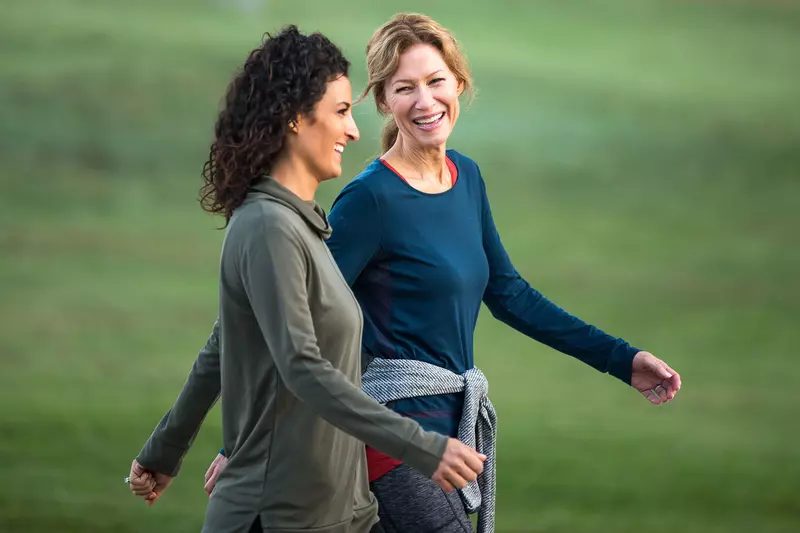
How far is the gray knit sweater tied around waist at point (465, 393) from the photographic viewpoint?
2088 mm

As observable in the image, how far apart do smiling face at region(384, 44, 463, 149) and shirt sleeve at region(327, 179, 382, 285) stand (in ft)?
0.51

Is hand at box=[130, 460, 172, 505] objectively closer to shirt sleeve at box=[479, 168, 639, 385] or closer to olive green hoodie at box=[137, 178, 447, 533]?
olive green hoodie at box=[137, 178, 447, 533]

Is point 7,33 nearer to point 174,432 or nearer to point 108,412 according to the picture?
point 108,412

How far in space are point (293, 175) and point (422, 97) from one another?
0.49 m

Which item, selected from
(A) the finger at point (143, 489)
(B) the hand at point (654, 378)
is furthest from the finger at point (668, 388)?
(A) the finger at point (143, 489)

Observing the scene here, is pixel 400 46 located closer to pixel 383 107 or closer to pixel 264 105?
pixel 383 107

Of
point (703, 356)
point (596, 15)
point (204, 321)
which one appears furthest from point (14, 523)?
point (596, 15)

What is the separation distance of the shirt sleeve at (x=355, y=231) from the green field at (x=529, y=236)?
2655mm

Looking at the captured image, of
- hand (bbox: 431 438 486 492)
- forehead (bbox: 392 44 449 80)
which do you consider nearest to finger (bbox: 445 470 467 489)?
hand (bbox: 431 438 486 492)

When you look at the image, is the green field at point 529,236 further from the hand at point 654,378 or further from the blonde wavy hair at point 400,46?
the blonde wavy hair at point 400,46

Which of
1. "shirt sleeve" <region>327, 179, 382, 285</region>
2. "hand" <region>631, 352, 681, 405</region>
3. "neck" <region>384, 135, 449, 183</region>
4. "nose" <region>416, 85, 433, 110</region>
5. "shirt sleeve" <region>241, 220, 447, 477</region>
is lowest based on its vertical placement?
"shirt sleeve" <region>241, 220, 447, 477</region>

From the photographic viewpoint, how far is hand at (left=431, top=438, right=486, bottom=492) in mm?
1643

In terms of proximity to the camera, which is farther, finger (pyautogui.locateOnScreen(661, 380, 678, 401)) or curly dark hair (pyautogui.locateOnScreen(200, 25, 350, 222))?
finger (pyautogui.locateOnScreen(661, 380, 678, 401))

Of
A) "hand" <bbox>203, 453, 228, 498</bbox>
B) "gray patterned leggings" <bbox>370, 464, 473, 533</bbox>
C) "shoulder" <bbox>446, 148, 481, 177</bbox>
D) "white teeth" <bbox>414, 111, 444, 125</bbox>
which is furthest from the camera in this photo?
"shoulder" <bbox>446, 148, 481, 177</bbox>
